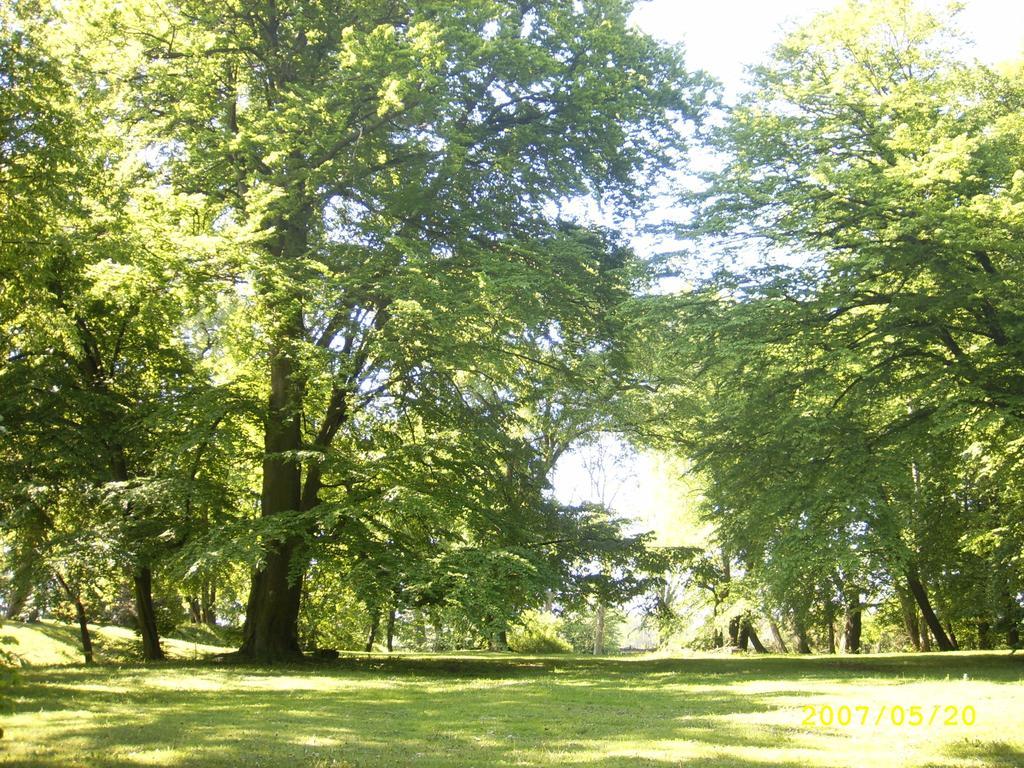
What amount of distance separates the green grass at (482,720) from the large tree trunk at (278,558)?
8.19ft

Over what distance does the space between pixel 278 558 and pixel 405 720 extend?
10.5m

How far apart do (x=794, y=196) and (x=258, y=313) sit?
11.0m

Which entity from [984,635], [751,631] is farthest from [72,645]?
[984,635]

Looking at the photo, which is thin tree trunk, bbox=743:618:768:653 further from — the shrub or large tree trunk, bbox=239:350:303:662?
large tree trunk, bbox=239:350:303:662

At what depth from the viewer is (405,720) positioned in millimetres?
9406

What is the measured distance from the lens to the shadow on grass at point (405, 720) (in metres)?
6.96

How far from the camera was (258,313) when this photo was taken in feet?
55.8

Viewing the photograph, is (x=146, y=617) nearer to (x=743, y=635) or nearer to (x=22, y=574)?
(x=22, y=574)

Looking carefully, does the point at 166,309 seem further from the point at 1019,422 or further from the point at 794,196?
the point at 1019,422

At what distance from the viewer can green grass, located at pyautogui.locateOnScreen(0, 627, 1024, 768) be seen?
Answer: 695 centimetres

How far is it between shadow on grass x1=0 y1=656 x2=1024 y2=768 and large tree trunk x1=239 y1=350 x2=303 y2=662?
6.64 feet

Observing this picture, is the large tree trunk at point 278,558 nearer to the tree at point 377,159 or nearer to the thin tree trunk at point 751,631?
the tree at point 377,159

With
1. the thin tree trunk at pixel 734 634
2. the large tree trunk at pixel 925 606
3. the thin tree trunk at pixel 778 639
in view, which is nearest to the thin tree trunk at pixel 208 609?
the thin tree trunk at pixel 734 634

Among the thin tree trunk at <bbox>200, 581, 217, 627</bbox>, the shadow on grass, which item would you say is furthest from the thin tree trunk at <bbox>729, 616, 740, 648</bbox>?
the thin tree trunk at <bbox>200, 581, 217, 627</bbox>
